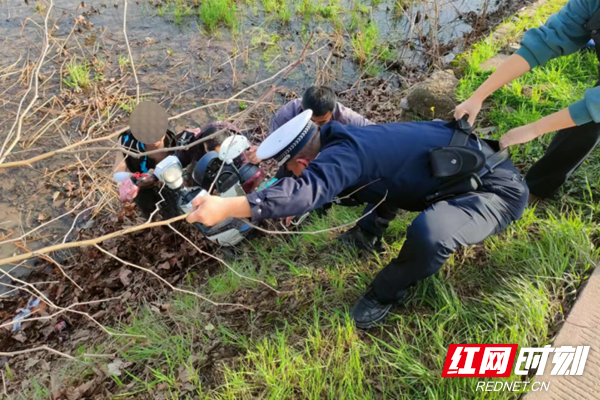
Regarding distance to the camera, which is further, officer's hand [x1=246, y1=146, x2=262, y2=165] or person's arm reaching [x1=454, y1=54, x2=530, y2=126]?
officer's hand [x1=246, y1=146, x2=262, y2=165]

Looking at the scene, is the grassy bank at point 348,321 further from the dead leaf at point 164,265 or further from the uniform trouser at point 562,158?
the dead leaf at point 164,265

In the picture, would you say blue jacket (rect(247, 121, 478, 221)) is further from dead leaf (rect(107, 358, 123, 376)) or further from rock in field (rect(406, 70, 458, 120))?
rock in field (rect(406, 70, 458, 120))

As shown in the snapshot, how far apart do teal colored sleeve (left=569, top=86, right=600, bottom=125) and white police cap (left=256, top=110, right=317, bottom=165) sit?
4.69 ft

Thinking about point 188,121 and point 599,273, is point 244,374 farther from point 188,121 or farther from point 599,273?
point 188,121

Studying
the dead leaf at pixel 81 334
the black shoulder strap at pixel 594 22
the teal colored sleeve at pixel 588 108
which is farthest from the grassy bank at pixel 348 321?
the black shoulder strap at pixel 594 22

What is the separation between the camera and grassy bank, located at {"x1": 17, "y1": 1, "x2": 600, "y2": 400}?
2035mm

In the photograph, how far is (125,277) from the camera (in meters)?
3.58

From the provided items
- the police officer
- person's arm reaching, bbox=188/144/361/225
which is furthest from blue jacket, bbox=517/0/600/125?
person's arm reaching, bbox=188/144/361/225

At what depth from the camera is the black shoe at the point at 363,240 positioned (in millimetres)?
2922

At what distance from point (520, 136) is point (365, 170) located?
0.99 meters

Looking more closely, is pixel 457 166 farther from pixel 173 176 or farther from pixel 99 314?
pixel 99 314

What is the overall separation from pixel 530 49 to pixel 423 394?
7.07ft

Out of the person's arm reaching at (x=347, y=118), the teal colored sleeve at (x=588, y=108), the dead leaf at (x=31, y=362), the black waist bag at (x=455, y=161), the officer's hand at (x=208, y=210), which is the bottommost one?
the dead leaf at (x=31, y=362)

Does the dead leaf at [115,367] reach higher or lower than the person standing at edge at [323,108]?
lower
